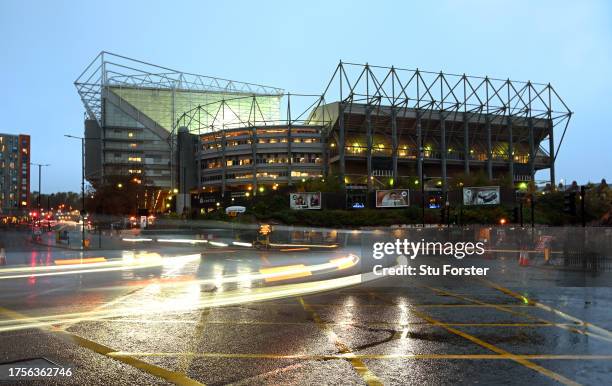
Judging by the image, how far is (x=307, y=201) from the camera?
86500 millimetres

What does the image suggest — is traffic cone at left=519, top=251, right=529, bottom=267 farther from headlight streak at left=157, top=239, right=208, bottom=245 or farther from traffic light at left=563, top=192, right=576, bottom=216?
headlight streak at left=157, top=239, right=208, bottom=245

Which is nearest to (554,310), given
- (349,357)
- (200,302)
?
(349,357)

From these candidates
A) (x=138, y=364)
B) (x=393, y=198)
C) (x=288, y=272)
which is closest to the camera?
(x=138, y=364)

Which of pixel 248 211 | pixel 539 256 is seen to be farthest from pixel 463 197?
pixel 539 256

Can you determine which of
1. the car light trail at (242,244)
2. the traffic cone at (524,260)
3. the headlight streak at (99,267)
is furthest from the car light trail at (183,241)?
the traffic cone at (524,260)

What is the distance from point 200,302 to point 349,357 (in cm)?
657

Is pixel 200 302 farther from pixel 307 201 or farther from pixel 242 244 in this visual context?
pixel 307 201

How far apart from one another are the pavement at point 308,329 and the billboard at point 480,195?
60608 millimetres

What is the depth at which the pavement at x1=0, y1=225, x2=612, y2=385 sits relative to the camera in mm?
7238

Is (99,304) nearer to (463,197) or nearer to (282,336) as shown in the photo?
(282,336)

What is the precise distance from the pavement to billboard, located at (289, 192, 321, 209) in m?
66.2

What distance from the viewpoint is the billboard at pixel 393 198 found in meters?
82.7

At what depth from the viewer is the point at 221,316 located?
11.7 m

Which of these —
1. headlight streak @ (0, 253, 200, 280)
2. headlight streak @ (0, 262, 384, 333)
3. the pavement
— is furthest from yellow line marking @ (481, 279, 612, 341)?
headlight streak @ (0, 253, 200, 280)
